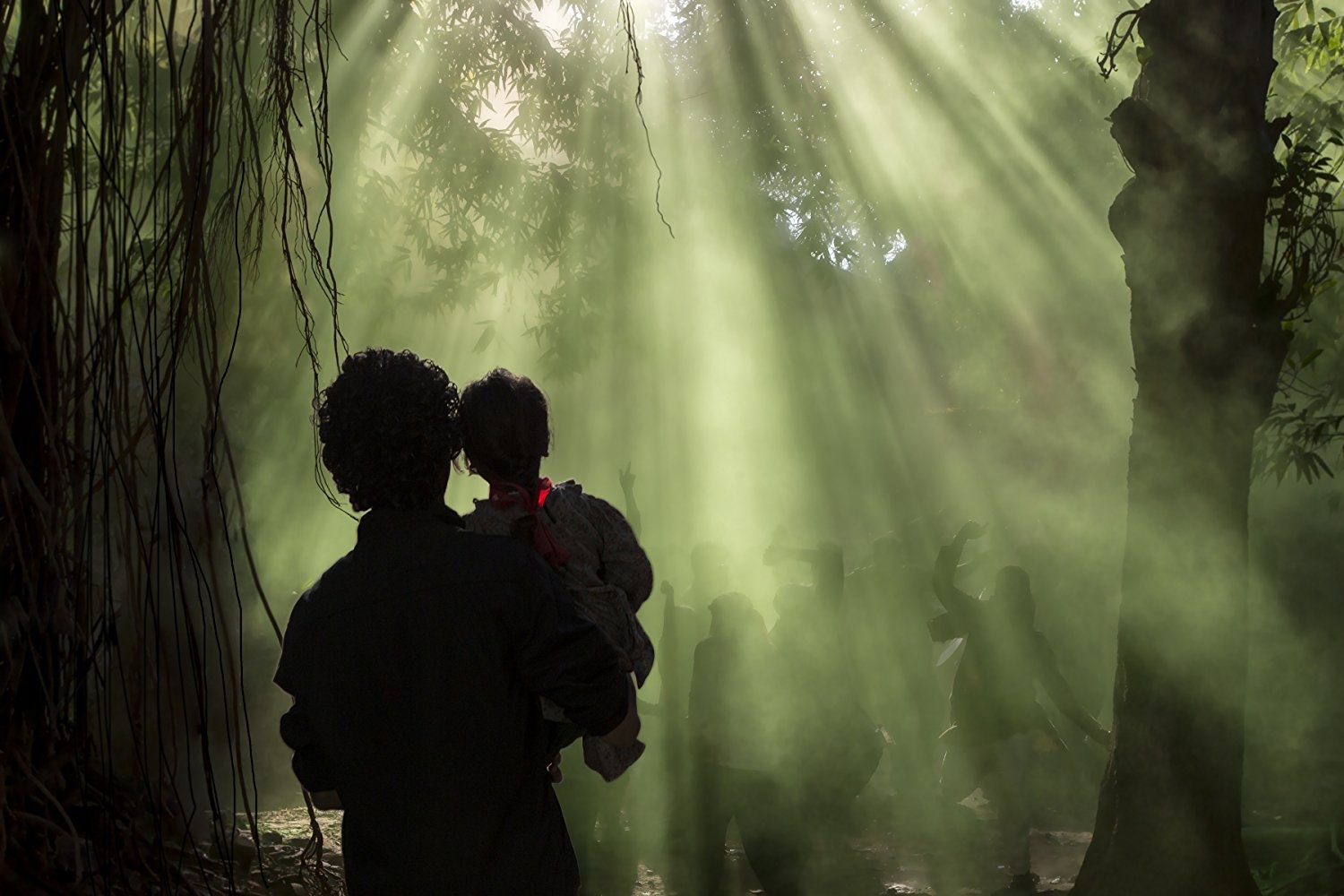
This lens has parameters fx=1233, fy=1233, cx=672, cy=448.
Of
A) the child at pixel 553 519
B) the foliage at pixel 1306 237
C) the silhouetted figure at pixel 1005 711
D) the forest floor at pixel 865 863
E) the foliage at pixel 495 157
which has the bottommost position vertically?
the forest floor at pixel 865 863

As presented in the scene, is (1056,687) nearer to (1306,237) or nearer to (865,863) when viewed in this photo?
(865,863)

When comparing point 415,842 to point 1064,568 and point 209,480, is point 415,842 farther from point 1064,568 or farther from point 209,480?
point 1064,568

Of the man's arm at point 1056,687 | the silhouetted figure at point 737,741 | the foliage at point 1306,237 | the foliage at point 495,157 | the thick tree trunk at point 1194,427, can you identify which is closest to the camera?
the thick tree trunk at point 1194,427

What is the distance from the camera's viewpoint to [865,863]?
25.9 feet

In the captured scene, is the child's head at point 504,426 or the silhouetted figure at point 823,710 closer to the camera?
the child's head at point 504,426

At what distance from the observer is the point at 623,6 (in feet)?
7.19

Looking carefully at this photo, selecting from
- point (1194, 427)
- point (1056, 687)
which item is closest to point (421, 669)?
point (1194, 427)

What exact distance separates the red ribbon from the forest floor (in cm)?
436

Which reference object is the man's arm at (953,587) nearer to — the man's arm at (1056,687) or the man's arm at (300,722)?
the man's arm at (1056,687)

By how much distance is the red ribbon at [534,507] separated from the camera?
2.47m

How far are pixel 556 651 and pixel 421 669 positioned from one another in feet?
0.68

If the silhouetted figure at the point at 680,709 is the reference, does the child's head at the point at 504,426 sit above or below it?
above

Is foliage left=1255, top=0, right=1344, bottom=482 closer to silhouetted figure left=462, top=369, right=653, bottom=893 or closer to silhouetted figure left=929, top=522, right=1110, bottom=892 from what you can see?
silhouetted figure left=929, top=522, right=1110, bottom=892

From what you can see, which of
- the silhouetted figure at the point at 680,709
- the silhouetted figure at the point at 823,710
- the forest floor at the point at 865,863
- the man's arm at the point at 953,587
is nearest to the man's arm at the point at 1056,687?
the man's arm at the point at 953,587
